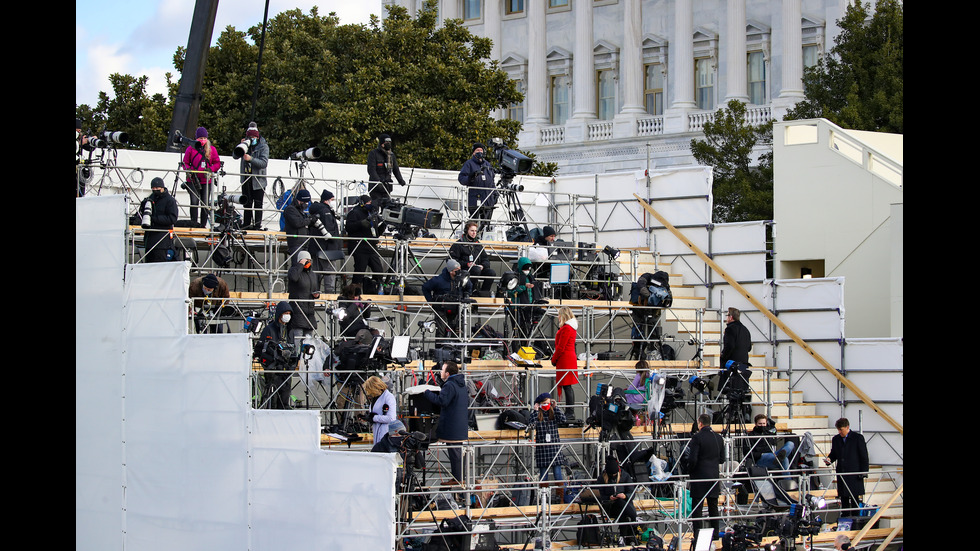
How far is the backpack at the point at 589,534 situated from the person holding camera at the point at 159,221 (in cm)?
724

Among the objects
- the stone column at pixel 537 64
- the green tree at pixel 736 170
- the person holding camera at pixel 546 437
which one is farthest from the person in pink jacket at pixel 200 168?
the stone column at pixel 537 64

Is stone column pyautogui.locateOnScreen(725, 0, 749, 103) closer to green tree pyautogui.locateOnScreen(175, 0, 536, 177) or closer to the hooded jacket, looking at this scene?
green tree pyautogui.locateOnScreen(175, 0, 536, 177)

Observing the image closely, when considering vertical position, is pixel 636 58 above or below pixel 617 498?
above

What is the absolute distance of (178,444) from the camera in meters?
18.2

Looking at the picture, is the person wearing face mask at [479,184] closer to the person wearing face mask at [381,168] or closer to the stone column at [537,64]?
the person wearing face mask at [381,168]

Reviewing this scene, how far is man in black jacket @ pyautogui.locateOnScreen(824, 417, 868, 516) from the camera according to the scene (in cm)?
1939

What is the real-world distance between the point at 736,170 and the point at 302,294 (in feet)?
79.9

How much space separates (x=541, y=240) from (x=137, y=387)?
24.9ft

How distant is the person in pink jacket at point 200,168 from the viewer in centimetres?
2155

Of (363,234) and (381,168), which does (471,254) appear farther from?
(381,168)

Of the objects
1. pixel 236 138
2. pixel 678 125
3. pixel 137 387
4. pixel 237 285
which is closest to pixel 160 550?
pixel 137 387

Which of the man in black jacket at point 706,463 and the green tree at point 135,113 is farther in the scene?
the green tree at point 135,113

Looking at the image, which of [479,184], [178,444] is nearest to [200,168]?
[479,184]
